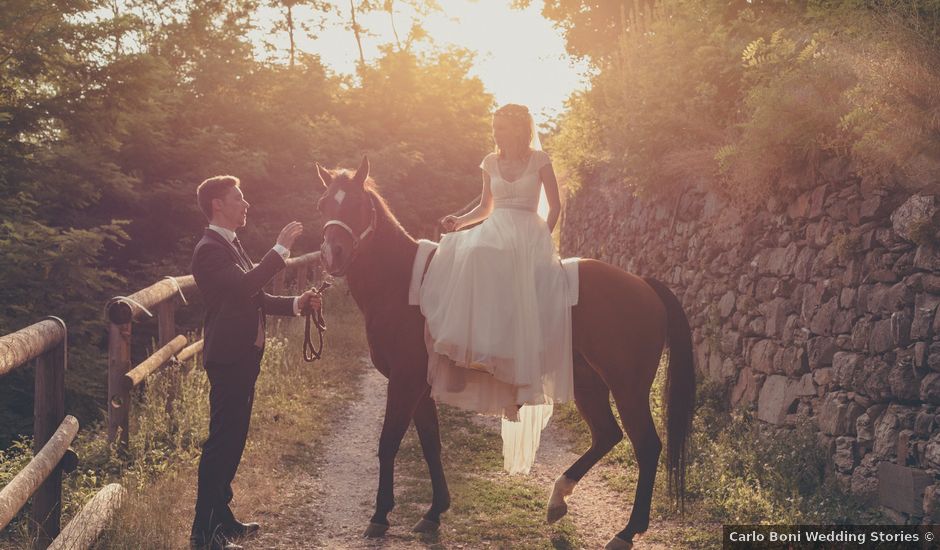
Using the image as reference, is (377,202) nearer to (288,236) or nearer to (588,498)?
(288,236)

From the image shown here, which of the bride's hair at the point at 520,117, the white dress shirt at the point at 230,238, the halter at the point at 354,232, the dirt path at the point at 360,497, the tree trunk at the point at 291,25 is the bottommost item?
the dirt path at the point at 360,497

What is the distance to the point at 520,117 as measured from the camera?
5359mm

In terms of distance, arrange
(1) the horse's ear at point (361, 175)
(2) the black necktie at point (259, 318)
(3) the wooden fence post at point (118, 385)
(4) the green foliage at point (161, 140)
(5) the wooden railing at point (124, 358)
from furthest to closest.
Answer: (4) the green foliage at point (161, 140)
(3) the wooden fence post at point (118, 385)
(5) the wooden railing at point (124, 358)
(1) the horse's ear at point (361, 175)
(2) the black necktie at point (259, 318)

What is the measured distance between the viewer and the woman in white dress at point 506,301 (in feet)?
16.2

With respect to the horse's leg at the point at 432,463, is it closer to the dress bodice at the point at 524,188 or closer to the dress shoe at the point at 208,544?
the dress shoe at the point at 208,544

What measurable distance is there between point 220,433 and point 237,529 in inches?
27.2

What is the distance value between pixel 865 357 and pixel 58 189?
934cm

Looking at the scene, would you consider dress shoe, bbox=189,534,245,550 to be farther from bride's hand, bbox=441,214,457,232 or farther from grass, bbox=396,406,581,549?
bride's hand, bbox=441,214,457,232

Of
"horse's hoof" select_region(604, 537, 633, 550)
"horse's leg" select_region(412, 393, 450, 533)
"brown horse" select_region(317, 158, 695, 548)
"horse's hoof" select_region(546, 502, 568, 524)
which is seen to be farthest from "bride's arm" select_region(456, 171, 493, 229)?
"horse's hoof" select_region(604, 537, 633, 550)

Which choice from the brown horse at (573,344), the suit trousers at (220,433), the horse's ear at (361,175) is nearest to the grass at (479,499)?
the brown horse at (573,344)

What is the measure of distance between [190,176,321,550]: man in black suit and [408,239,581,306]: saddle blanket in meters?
0.89

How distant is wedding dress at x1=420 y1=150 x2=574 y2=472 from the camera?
493cm

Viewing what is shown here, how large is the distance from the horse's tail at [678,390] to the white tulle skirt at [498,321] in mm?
745

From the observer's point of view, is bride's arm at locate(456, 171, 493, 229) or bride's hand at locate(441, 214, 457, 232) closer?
bride's arm at locate(456, 171, 493, 229)
